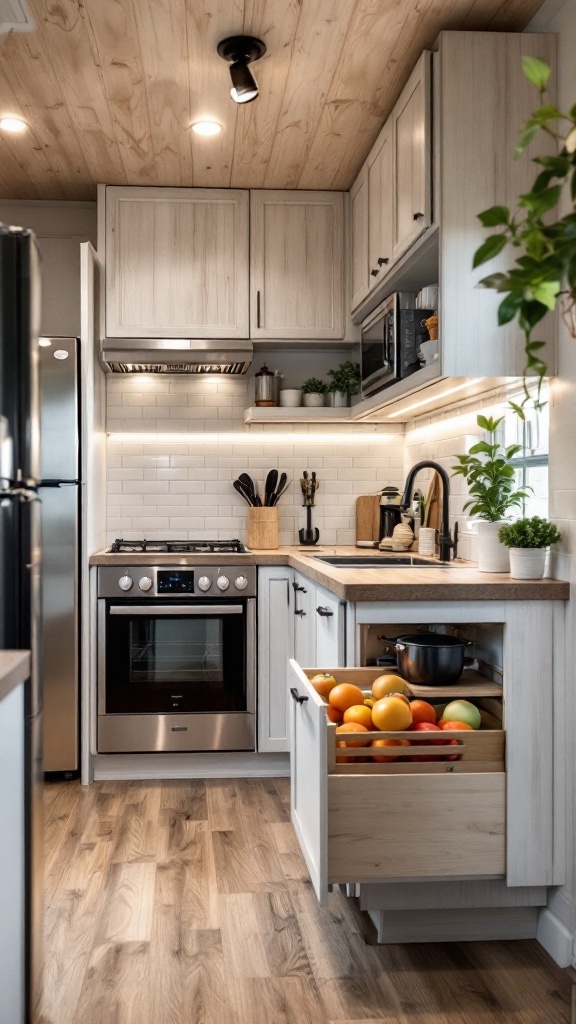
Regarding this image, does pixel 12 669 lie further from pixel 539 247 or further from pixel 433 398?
pixel 433 398

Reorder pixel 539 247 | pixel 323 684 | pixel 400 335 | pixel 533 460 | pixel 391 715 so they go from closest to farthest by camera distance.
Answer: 1. pixel 539 247
2. pixel 391 715
3. pixel 323 684
4. pixel 533 460
5. pixel 400 335

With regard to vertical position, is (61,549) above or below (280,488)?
below

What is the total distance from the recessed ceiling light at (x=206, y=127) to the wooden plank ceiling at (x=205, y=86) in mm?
32

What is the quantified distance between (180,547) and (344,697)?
79.1 inches

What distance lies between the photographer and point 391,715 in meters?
2.04

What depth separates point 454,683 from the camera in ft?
7.71

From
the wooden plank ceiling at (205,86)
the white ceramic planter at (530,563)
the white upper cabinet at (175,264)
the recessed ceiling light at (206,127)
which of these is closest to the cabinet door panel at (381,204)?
the wooden plank ceiling at (205,86)

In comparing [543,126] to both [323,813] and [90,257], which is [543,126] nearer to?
[323,813]

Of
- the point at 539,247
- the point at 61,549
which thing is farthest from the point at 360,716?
the point at 61,549

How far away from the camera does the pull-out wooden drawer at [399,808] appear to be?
201 centimetres

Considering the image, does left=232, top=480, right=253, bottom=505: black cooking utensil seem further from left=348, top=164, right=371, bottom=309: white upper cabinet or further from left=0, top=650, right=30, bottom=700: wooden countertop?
left=0, top=650, right=30, bottom=700: wooden countertop

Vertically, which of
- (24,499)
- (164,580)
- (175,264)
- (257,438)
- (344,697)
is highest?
(175,264)

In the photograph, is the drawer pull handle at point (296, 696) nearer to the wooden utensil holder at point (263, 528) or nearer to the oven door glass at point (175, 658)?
the oven door glass at point (175, 658)

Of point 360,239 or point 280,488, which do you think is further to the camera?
point 280,488
